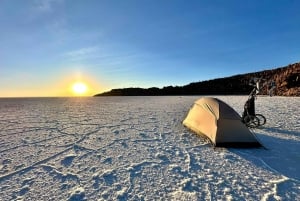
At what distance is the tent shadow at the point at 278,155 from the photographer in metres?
4.36

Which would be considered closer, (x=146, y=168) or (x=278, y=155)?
(x=146, y=168)

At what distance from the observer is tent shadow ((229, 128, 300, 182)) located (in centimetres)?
436

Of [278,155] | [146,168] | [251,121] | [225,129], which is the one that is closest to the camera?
[146,168]

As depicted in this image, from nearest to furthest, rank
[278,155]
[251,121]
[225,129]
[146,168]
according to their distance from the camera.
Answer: [146,168] → [278,155] → [225,129] → [251,121]

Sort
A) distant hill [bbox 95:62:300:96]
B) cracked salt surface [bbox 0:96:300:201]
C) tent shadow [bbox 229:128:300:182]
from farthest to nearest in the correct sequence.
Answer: distant hill [bbox 95:62:300:96], tent shadow [bbox 229:128:300:182], cracked salt surface [bbox 0:96:300:201]

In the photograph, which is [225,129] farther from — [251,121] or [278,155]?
[251,121]

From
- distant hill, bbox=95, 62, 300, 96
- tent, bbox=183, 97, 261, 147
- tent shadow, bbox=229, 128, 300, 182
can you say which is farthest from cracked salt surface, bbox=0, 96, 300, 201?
distant hill, bbox=95, 62, 300, 96

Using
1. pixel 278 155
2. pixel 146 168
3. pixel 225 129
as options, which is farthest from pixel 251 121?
pixel 146 168

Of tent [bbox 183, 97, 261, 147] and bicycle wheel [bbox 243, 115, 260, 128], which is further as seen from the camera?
bicycle wheel [bbox 243, 115, 260, 128]

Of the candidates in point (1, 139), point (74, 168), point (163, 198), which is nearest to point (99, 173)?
point (74, 168)

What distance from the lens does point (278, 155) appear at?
516 centimetres

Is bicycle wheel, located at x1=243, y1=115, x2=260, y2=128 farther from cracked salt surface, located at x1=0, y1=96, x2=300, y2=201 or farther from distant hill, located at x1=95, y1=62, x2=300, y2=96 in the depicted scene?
distant hill, located at x1=95, y1=62, x2=300, y2=96

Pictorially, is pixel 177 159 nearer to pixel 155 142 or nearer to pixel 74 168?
pixel 155 142

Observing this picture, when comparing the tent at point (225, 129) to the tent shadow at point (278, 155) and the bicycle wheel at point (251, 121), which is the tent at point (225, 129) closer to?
the tent shadow at point (278, 155)
